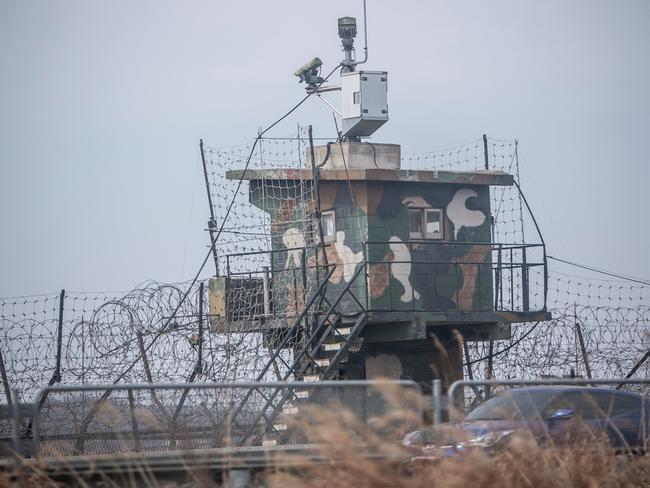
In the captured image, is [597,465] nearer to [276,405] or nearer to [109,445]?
[276,405]

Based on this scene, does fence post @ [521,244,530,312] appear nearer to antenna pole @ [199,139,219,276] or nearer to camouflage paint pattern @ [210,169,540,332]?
camouflage paint pattern @ [210,169,540,332]

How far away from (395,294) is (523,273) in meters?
2.48

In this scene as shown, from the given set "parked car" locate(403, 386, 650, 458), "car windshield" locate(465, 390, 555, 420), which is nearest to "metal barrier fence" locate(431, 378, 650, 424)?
"parked car" locate(403, 386, 650, 458)

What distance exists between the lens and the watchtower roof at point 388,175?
22.6 metres

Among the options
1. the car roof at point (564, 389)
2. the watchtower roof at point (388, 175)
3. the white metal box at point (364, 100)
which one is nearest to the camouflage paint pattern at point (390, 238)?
the watchtower roof at point (388, 175)

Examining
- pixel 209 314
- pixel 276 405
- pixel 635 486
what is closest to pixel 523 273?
pixel 209 314

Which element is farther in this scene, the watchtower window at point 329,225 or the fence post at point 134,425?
the watchtower window at point 329,225

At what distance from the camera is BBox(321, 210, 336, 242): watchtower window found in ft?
76.5

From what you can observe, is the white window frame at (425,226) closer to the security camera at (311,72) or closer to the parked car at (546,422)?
the security camera at (311,72)

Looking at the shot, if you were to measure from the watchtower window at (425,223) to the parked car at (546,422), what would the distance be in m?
8.18

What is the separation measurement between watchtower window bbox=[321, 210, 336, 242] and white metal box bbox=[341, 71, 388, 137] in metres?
1.59

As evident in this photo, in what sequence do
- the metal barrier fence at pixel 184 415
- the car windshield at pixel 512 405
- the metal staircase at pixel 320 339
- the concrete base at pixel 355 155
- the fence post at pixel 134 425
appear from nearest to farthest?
the metal barrier fence at pixel 184 415, the fence post at pixel 134 425, the car windshield at pixel 512 405, the metal staircase at pixel 320 339, the concrete base at pixel 355 155

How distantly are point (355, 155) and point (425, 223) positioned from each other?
1.84 m

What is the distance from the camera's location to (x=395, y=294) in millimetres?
22641
